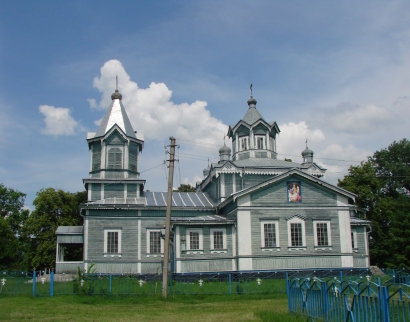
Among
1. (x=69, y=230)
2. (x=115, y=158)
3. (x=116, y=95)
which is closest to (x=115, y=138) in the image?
(x=115, y=158)

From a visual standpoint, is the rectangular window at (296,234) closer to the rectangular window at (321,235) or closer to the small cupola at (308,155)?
the rectangular window at (321,235)

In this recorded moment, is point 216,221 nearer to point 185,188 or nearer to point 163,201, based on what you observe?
point 163,201

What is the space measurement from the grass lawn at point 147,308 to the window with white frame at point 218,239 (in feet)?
31.1

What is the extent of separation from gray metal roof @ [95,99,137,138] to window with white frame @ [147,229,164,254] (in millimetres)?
7586

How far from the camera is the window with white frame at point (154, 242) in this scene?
31.2 m

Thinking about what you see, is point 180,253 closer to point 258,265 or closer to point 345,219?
point 258,265

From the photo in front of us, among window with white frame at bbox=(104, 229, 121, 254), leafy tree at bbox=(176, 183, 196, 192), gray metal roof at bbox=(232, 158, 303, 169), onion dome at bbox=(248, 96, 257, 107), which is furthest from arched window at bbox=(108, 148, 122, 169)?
leafy tree at bbox=(176, 183, 196, 192)

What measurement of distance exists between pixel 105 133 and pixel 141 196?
5.19 metres

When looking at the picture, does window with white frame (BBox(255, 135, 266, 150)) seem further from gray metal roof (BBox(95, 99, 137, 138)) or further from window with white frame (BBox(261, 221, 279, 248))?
window with white frame (BBox(261, 221, 279, 248))

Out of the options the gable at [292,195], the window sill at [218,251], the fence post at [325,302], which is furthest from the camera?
the gable at [292,195]

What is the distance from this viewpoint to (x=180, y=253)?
28.1m

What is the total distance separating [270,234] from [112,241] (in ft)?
33.4

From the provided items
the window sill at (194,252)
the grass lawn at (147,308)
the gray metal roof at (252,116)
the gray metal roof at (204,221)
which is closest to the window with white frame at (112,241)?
the gray metal roof at (204,221)

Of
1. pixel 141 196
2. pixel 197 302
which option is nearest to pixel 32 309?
pixel 197 302
